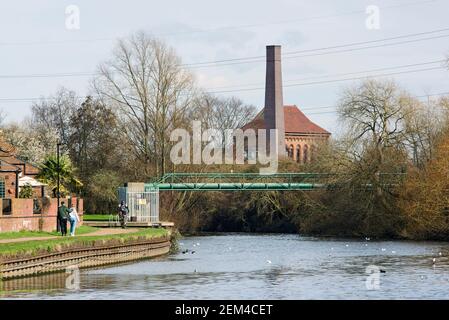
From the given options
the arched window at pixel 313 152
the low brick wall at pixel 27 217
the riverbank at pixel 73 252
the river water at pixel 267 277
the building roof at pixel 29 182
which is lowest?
the river water at pixel 267 277

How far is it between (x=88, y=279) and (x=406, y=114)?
4643 centimetres

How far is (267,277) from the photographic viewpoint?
4403cm

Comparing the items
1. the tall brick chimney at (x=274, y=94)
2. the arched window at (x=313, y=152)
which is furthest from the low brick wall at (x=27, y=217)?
the tall brick chimney at (x=274, y=94)

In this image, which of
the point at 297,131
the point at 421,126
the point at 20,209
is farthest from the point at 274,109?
the point at 20,209

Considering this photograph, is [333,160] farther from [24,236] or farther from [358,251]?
[24,236]

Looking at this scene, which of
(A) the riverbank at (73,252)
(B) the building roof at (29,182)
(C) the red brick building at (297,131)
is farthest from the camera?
(C) the red brick building at (297,131)

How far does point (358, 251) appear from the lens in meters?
63.3

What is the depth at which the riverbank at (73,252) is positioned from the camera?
41.0 meters

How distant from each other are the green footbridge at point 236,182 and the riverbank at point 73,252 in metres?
30.8

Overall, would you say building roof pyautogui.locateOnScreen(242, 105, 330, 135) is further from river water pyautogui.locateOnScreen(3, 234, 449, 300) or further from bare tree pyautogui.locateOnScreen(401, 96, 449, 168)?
river water pyautogui.locateOnScreen(3, 234, 449, 300)

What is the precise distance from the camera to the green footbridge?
9269cm

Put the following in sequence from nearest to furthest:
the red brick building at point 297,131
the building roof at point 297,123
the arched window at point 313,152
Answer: the arched window at point 313,152
the red brick building at point 297,131
the building roof at point 297,123

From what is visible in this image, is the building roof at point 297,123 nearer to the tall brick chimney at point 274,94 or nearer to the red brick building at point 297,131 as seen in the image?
the red brick building at point 297,131
